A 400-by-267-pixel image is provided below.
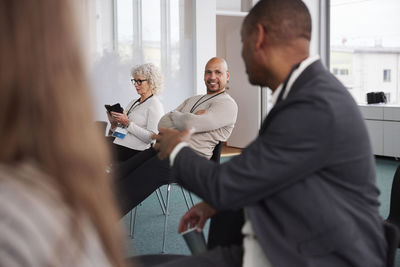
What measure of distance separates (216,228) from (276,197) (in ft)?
1.31

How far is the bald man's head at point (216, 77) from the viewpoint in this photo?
358 centimetres

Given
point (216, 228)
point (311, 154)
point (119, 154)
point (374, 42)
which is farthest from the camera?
point (374, 42)

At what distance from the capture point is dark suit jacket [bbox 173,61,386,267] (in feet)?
3.52

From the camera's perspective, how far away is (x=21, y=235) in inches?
18.9

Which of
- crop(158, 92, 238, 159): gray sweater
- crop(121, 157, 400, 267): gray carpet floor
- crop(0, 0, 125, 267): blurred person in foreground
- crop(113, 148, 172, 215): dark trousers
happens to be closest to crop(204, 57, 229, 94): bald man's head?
crop(158, 92, 238, 159): gray sweater

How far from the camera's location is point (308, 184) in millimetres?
1100

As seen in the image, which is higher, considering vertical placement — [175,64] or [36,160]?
[175,64]

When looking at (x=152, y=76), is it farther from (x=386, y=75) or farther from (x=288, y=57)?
(x=386, y=75)

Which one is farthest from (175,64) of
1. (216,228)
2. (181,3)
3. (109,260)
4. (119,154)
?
(109,260)

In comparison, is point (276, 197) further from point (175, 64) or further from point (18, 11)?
point (175, 64)

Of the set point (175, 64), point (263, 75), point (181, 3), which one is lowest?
point (263, 75)

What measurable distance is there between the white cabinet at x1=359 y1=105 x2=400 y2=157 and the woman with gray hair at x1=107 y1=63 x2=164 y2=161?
366 cm

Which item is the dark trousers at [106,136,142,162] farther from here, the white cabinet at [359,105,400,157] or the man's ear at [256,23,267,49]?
the white cabinet at [359,105,400,157]

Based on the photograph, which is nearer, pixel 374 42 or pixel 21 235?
pixel 21 235
